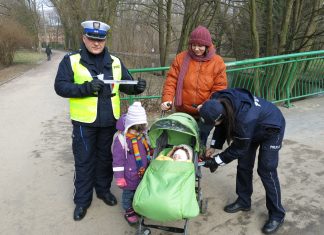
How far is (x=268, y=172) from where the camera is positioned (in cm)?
310

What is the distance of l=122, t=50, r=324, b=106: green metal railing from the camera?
700 cm

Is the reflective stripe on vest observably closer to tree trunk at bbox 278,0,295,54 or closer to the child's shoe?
the child's shoe

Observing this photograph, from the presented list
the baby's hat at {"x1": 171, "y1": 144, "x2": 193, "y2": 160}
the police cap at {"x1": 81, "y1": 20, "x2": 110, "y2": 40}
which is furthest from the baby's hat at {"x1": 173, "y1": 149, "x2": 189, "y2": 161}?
the police cap at {"x1": 81, "y1": 20, "x2": 110, "y2": 40}

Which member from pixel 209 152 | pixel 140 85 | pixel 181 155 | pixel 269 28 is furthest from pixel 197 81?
pixel 269 28

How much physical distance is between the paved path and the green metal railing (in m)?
0.78

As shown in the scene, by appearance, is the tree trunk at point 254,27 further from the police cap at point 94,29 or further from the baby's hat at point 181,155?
the baby's hat at point 181,155

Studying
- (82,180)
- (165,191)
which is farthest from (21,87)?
(165,191)

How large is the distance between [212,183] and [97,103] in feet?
6.01

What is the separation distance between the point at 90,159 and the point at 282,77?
526cm

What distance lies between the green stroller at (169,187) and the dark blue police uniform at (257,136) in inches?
14.3

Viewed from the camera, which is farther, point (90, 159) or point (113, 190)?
point (113, 190)

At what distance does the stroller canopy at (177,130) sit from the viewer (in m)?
A: 3.14

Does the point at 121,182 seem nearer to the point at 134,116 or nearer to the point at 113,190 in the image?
the point at 134,116

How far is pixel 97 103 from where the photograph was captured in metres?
3.31
